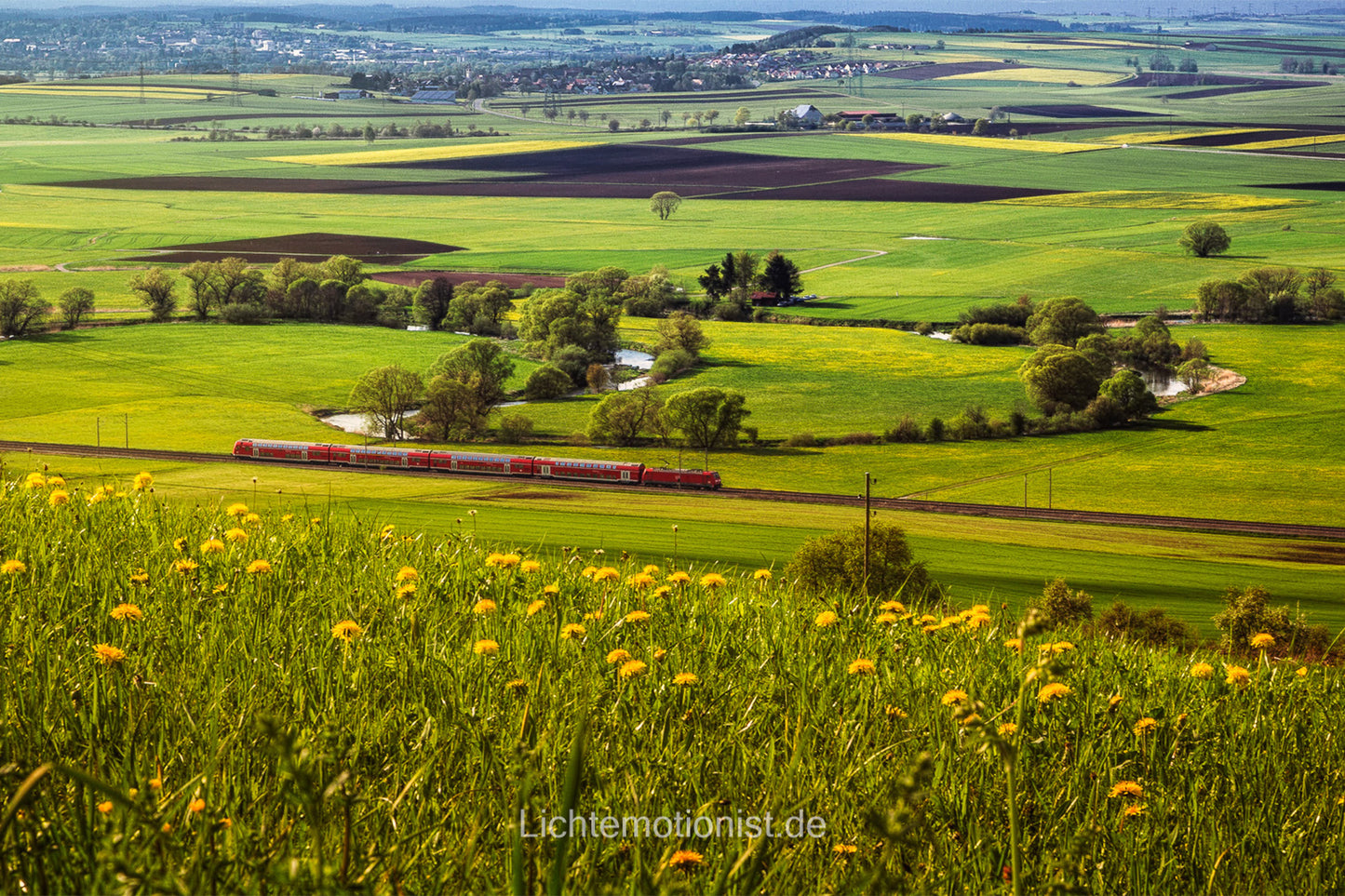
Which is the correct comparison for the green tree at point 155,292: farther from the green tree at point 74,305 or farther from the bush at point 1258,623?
the bush at point 1258,623

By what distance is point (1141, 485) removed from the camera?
60.1m

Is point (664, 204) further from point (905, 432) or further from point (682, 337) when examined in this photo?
point (905, 432)

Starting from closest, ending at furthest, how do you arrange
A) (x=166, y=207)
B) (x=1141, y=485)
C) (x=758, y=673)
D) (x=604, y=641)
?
1. (x=758, y=673)
2. (x=604, y=641)
3. (x=1141, y=485)
4. (x=166, y=207)

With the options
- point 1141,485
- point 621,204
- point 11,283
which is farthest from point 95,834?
point 621,204

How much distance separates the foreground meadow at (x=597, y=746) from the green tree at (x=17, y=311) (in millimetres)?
105424

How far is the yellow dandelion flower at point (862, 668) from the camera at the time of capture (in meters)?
4.77

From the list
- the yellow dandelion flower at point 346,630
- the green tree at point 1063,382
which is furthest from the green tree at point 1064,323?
the yellow dandelion flower at point 346,630

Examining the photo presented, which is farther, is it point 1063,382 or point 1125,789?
point 1063,382

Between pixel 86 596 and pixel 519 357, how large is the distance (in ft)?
306

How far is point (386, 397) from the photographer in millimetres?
76312

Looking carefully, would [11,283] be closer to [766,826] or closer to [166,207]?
[166,207]

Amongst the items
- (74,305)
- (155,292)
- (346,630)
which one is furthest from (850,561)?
(155,292)

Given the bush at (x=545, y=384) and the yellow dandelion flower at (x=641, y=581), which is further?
the bush at (x=545, y=384)

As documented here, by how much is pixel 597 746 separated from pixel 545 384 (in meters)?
82.8
